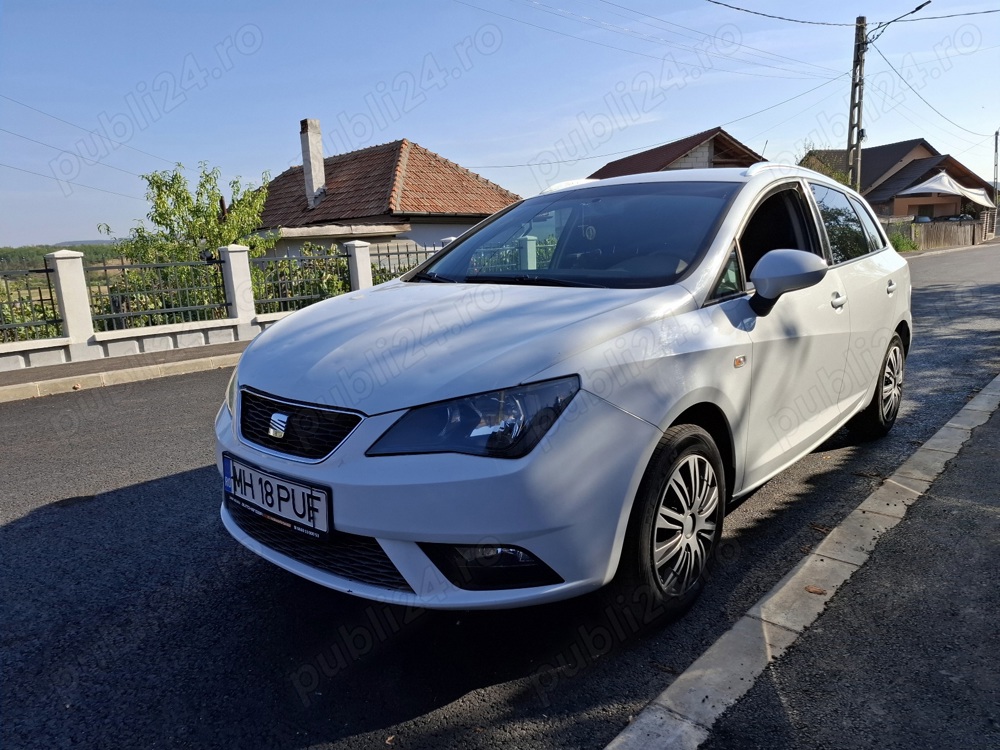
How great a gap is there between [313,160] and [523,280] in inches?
967

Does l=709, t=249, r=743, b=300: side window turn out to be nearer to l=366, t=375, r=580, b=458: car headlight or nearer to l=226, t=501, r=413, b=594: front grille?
l=366, t=375, r=580, b=458: car headlight

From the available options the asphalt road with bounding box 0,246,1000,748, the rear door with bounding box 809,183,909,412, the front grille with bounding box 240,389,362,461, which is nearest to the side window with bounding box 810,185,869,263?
the rear door with bounding box 809,183,909,412

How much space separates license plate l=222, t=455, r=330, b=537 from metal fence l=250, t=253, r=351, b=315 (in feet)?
34.1

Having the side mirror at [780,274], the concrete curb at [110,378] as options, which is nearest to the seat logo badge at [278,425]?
the side mirror at [780,274]

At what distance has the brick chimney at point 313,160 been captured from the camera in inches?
1004

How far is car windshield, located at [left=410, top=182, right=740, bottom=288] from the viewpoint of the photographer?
309 cm

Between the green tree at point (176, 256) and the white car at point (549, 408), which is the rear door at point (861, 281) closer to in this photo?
the white car at point (549, 408)

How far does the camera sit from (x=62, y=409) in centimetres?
732

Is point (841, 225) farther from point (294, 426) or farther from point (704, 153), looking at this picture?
point (704, 153)

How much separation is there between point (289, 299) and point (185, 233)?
4.75 meters

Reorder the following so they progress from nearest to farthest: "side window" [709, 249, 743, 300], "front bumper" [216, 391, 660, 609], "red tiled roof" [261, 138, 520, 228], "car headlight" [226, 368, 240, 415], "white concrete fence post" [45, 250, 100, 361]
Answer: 1. "front bumper" [216, 391, 660, 609]
2. "car headlight" [226, 368, 240, 415]
3. "side window" [709, 249, 743, 300]
4. "white concrete fence post" [45, 250, 100, 361]
5. "red tiled roof" [261, 138, 520, 228]

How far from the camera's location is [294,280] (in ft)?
42.7

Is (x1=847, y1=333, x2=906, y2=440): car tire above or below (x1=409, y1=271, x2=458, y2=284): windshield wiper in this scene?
below

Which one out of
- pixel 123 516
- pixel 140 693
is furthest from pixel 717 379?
pixel 123 516
